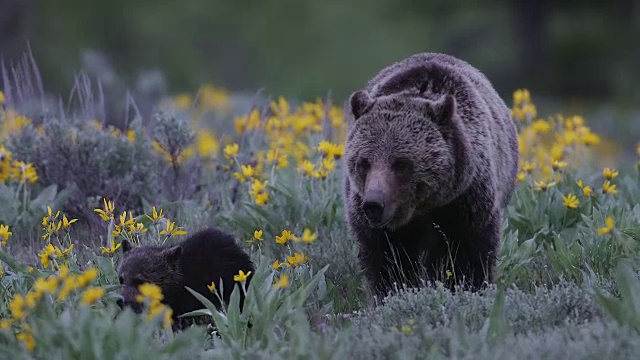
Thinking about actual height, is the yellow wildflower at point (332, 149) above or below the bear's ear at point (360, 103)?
below

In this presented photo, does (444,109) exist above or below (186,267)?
above

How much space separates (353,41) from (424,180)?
2097 cm

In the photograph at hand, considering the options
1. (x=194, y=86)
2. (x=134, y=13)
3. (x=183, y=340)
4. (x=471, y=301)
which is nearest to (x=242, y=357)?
(x=183, y=340)

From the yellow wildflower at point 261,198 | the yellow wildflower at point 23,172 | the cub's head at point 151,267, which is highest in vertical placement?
the yellow wildflower at point 23,172

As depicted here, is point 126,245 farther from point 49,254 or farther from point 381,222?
point 381,222

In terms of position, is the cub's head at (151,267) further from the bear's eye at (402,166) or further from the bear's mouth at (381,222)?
the bear's eye at (402,166)

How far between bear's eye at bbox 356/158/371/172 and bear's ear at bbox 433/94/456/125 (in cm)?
44

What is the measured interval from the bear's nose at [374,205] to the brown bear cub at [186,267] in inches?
39.8

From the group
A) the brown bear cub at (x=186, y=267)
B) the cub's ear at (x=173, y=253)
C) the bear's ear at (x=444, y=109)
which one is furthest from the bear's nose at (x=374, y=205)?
the cub's ear at (x=173, y=253)

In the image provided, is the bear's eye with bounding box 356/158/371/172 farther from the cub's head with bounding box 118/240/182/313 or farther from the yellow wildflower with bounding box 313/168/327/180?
the yellow wildflower with bounding box 313/168/327/180

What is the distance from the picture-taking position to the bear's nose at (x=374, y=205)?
5406 mm

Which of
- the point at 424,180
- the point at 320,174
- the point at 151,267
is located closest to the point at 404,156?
the point at 424,180

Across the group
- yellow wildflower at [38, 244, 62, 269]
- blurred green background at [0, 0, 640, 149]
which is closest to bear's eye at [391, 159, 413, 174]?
yellow wildflower at [38, 244, 62, 269]

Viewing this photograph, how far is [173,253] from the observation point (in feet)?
19.7
